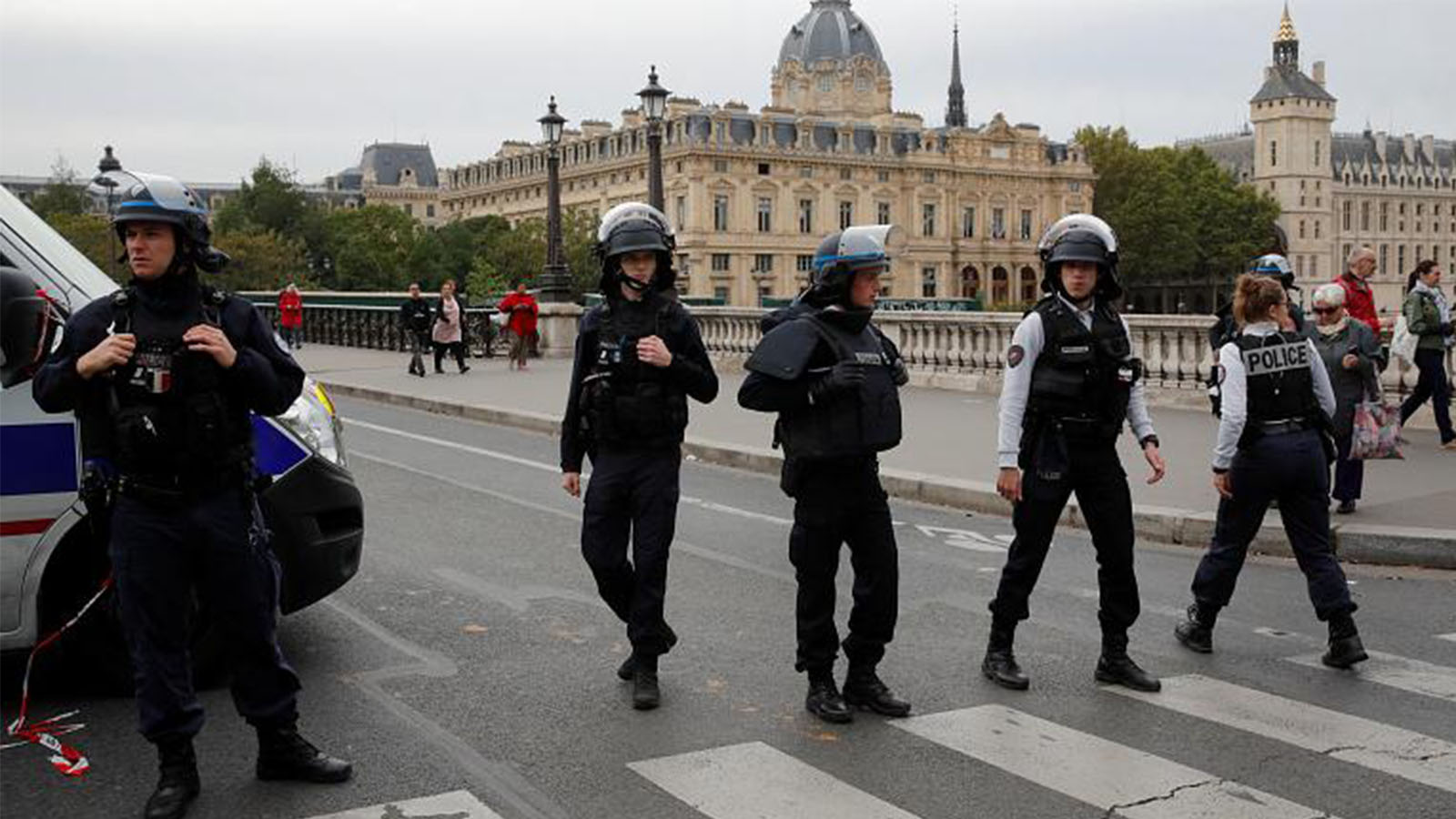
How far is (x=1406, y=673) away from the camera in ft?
22.7

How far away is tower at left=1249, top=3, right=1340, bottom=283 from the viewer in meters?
162

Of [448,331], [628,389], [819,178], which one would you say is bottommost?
[448,331]

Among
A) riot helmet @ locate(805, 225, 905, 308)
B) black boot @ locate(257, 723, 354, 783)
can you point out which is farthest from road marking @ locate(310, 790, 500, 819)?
riot helmet @ locate(805, 225, 905, 308)

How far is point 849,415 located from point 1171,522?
17.6 ft

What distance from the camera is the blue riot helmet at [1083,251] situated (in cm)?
654

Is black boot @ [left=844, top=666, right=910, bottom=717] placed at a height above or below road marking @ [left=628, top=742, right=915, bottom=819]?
above

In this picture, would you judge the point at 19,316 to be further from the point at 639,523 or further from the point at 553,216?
the point at 553,216

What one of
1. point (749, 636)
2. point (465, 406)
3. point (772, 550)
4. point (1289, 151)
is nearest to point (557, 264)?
point (465, 406)

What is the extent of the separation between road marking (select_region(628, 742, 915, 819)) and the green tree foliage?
126234 millimetres

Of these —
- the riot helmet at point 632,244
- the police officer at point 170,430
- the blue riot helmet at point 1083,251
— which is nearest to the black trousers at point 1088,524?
the blue riot helmet at point 1083,251

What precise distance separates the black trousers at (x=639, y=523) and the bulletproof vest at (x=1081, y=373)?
5.46 feet

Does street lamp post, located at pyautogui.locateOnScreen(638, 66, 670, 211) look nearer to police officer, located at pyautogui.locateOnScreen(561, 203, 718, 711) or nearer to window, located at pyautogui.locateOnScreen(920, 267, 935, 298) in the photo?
police officer, located at pyautogui.locateOnScreen(561, 203, 718, 711)

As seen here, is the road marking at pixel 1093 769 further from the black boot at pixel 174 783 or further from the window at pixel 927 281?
the window at pixel 927 281

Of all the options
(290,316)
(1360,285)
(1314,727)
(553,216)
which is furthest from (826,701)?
(290,316)
